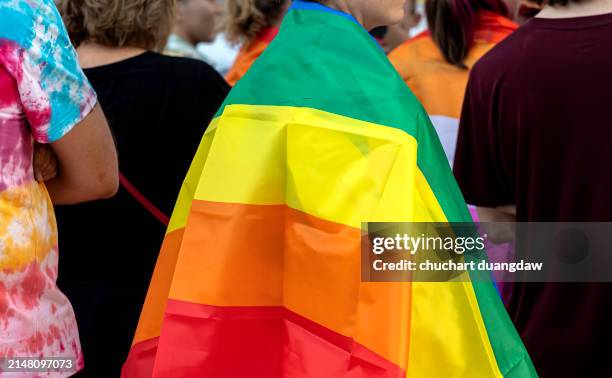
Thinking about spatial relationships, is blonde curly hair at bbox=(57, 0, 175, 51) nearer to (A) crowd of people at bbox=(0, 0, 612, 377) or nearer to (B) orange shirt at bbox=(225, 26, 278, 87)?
(A) crowd of people at bbox=(0, 0, 612, 377)

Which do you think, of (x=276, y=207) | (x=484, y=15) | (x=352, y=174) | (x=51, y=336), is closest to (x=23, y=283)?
(x=51, y=336)

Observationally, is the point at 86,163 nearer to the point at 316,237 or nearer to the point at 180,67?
the point at 316,237

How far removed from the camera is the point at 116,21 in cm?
263

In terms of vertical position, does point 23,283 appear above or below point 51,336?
above

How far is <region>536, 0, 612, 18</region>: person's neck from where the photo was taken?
217cm

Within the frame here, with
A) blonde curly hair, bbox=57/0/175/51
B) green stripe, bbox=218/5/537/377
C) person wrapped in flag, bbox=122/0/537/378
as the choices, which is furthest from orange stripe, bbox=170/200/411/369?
blonde curly hair, bbox=57/0/175/51

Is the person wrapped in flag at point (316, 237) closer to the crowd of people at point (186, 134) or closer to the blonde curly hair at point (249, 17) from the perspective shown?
the crowd of people at point (186, 134)

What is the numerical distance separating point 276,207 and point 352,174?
17 centimetres

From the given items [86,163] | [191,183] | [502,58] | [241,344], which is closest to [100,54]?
[86,163]

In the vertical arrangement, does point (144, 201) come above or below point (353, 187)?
below

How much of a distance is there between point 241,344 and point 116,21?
1297 mm

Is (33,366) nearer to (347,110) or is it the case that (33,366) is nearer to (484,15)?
(347,110)

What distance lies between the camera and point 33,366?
1.76 metres

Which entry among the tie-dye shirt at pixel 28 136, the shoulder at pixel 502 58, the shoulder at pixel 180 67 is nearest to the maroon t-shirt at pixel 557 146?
the shoulder at pixel 502 58
